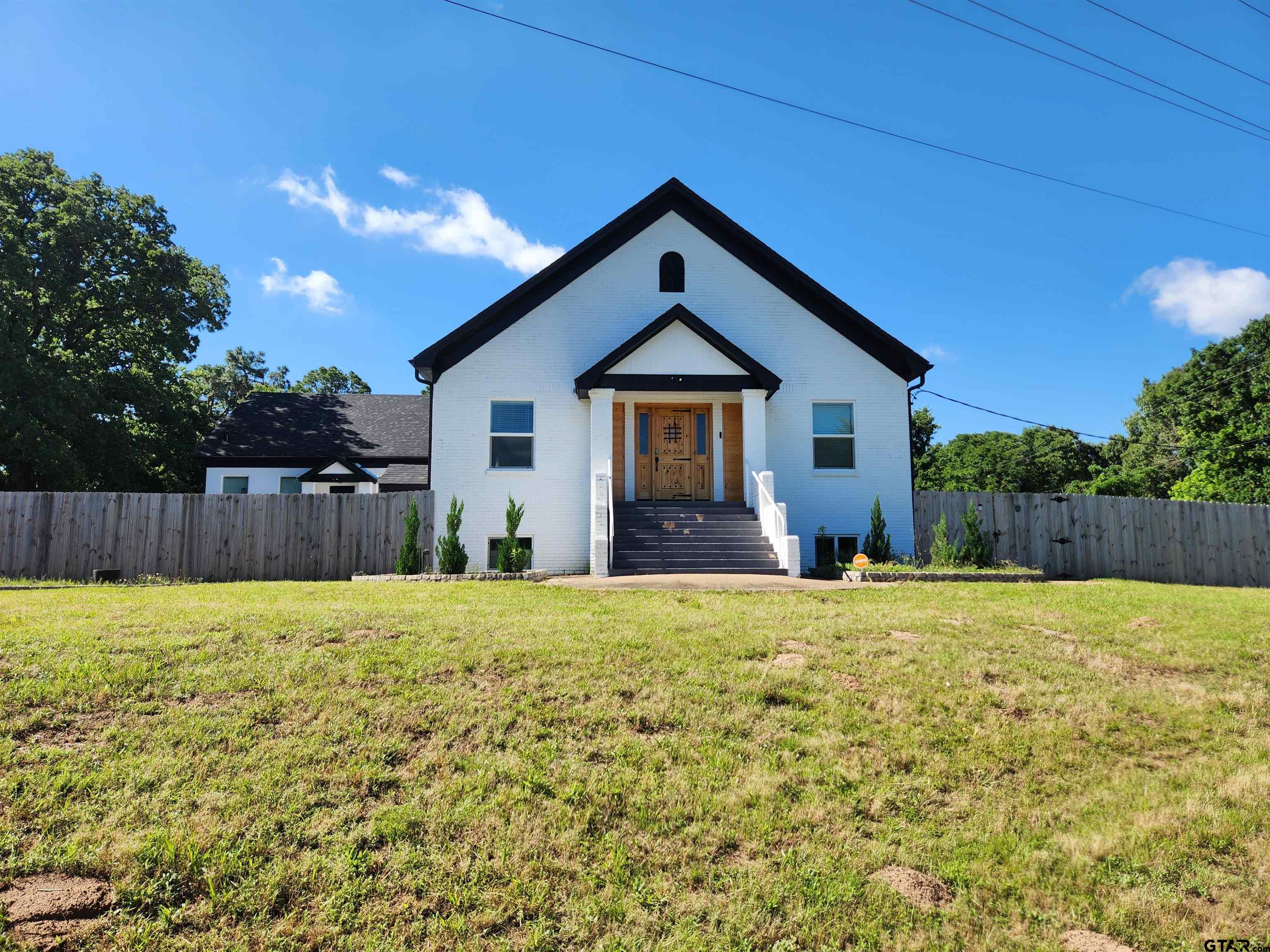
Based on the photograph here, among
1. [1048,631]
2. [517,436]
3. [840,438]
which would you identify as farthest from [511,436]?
[1048,631]

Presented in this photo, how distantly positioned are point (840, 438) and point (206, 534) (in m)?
13.8

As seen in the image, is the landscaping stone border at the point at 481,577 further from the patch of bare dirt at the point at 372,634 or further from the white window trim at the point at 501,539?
the patch of bare dirt at the point at 372,634

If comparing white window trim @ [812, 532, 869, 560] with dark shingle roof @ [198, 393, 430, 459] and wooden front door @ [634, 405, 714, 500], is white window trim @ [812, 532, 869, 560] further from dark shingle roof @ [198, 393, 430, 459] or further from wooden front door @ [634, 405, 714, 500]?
dark shingle roof @ [198, 393, 430, 459]

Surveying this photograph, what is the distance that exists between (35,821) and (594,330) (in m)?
13.0

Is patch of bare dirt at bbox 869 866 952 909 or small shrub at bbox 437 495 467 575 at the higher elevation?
small shrub at bbox 437 495 467 575

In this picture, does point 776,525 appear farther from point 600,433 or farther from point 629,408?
point 629,408

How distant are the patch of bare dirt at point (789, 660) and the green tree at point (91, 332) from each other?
1064 inches

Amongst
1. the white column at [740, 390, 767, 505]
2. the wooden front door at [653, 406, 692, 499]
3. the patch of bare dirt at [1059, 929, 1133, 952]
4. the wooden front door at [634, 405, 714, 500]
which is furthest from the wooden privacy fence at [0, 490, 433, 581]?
the patch of bare dirt at [1059, 929, 1133, 952]

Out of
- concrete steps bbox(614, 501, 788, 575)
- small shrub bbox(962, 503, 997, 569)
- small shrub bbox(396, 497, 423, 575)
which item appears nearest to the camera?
concrete steps bbox(614, 501, 788, 575)

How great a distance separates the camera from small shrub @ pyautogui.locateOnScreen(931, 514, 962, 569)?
13.5 m

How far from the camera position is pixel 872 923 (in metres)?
3.44

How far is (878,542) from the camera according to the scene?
14516mm

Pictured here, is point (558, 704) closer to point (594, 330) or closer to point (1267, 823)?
point (1267, 823)

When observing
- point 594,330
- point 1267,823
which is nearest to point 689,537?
point 594,330
